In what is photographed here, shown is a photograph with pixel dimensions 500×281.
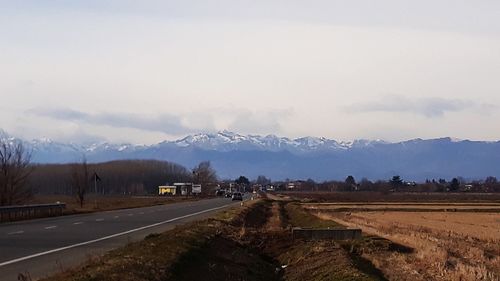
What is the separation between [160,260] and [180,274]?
127cm

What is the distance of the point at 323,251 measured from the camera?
23.7 metres

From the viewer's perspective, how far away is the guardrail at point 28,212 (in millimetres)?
43594

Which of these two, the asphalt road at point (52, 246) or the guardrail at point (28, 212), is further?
the guardrail at point (28, 212)

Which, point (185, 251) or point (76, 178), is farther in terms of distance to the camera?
point (76, 178)

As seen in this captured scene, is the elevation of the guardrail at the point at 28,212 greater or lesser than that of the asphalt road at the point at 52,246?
greater

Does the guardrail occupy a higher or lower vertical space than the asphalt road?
higher

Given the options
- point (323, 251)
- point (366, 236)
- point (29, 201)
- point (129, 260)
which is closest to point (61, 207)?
point (29, 201)

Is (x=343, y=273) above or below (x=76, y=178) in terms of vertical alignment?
below

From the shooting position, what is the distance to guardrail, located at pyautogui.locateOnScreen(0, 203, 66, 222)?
4359cm

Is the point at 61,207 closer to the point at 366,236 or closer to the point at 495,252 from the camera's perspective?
the point at 366,236

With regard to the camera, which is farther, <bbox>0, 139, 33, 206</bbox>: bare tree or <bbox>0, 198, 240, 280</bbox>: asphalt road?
<bbox>0, 139, 33, 206</bbox>: bare tree

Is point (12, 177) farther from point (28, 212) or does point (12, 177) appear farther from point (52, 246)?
point (52, 246)

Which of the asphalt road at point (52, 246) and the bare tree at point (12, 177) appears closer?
the asphalt road at point (52, 246)

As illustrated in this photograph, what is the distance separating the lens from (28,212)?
4769cm
